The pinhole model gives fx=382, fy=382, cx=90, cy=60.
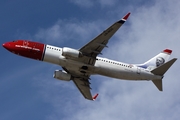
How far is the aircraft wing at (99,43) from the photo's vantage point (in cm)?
6175

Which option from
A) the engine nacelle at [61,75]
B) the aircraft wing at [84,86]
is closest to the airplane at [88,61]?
the engine nacelle at [61,75]

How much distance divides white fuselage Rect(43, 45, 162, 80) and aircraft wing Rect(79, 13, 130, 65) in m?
1.93

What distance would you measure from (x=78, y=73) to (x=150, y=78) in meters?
13.5

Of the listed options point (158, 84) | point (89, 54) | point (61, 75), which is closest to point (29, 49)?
point (61, 75)

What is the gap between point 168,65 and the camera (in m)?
68.4

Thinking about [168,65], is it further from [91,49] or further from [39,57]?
[39,57]

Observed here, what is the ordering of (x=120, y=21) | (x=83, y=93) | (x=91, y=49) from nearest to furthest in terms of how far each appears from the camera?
(x=120, y=21) < (x=91, y=49) < (x=83, y=93)

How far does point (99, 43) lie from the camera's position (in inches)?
2552

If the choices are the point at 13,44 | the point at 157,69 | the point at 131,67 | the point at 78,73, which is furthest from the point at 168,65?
→ the point at 13,44

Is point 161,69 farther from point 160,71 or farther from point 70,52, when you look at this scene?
point 70,52

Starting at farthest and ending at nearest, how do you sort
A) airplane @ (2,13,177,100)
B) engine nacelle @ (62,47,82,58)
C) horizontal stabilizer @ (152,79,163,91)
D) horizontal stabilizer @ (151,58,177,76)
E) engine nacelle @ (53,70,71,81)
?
engine nacelle @ (53,70,71,81), horizontal stabilizer @ (152,79,163,91), horizontal stabilizer @ (151,58,177,76), airplane @ (2,13,177,100), engine nacelle @ (62,47,82,58)

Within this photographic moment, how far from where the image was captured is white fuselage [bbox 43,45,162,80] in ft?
221

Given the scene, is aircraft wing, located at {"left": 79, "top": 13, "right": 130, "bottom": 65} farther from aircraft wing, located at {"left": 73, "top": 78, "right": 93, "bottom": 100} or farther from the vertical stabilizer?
the vertical stabilizer

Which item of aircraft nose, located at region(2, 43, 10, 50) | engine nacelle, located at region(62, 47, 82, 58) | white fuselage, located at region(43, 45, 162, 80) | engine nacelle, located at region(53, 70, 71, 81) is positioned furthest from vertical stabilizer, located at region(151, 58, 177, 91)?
aircraft nose, located at region(2, 43, 10, 50)
